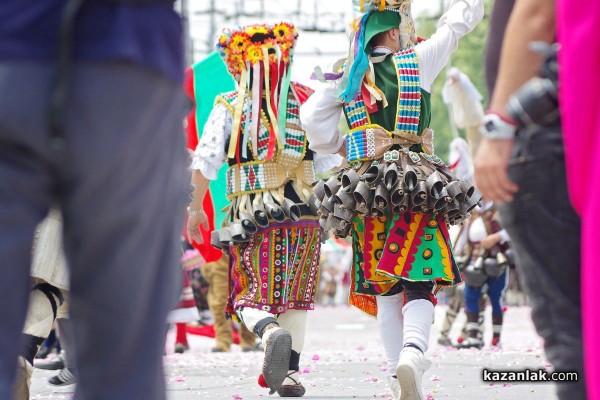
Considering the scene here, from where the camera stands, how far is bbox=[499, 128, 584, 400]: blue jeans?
278cm

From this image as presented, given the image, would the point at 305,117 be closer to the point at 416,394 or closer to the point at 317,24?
the point at 416,394

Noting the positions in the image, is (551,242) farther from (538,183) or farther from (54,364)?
(54,364)

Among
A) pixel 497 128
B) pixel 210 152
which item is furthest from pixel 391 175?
pixel 497 128

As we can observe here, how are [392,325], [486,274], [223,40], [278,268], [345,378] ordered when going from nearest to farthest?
[392,325] → [278,268] → [223,40] → [345,378] → [486,274]

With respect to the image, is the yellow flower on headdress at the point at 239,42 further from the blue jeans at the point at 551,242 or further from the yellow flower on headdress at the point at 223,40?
the blue jeans at the point at 551,242

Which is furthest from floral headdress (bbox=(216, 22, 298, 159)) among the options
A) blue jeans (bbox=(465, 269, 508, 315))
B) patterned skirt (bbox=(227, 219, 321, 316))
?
blue jeans (bbox=(465, 269, 508, 315))

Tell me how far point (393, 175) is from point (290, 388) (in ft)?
5.01

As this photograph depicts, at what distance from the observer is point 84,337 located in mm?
2180

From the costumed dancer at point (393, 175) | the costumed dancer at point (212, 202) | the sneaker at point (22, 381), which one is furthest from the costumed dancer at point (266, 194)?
the costumed dancer at point (212, 202)

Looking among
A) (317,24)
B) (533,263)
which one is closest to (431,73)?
(533,263)

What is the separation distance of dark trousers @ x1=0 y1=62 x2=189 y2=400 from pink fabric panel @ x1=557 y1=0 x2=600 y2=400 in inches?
34.7

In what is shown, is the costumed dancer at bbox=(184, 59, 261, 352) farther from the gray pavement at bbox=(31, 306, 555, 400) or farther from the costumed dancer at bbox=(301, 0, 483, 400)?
the costumed dancer at bbox=(301, 0, 483, 400)

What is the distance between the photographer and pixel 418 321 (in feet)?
18.1

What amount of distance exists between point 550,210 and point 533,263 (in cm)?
14
